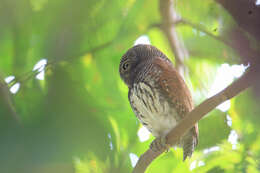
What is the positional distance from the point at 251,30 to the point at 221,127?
118 cm

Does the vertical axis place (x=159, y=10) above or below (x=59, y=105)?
above

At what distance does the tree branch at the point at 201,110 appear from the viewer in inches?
35.7

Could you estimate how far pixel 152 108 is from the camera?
2.47 m

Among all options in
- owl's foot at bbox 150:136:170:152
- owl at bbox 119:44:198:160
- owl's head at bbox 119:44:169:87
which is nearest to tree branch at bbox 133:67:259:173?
owl's foot at bbox 150:136:170:152

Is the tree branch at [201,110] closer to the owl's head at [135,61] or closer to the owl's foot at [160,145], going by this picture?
the owl's foot at [160,145]

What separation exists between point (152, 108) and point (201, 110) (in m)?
0.97

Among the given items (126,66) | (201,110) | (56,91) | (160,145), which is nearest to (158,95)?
(126,66)

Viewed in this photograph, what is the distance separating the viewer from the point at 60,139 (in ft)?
2.53

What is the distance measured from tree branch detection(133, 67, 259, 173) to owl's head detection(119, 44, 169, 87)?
2.74ft

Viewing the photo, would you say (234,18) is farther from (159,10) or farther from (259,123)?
(159,10)

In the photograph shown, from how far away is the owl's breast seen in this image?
2.40m

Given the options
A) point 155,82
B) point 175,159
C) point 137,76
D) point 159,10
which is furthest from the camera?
point 137,76

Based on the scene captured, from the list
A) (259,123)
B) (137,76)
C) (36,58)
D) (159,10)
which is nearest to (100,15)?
(36,58)

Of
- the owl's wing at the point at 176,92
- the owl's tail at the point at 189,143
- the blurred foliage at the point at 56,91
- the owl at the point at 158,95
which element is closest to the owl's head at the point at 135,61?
the owl at the point at 158,95
